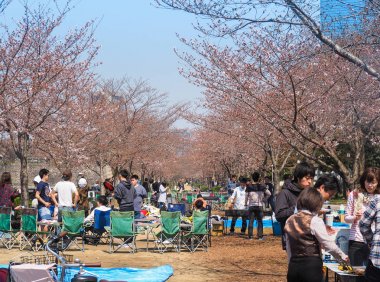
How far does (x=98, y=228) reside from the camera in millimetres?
13719

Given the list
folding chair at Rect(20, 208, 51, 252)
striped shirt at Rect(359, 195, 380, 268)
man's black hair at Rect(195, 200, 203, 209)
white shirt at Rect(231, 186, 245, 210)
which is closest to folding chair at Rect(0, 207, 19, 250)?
folding chair at Rect(20, 208, 51, 252)

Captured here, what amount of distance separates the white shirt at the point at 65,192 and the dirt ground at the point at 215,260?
3.29ft

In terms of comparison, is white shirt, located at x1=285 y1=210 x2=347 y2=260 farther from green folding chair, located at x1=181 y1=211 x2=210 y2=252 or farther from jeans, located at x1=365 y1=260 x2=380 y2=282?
green folding chair, located at x1=181 y1=211 x2=210 y2=252

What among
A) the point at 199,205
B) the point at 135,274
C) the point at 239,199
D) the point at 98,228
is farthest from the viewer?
the point at 239,199

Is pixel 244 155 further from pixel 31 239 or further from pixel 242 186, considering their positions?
pixel 31 239

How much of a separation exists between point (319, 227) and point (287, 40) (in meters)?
10.3

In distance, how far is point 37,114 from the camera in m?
18.2

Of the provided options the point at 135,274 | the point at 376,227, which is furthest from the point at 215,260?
the point at 376,227

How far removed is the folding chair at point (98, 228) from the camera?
1355 centimetres

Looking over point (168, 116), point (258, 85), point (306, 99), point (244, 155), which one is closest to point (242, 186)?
point (258, 85)

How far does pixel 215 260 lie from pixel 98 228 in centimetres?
300

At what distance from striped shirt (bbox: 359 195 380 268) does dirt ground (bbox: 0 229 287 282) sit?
4418 mm

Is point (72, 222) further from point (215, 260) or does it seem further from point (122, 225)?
point (215, 260)

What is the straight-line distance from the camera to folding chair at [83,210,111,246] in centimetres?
1355
